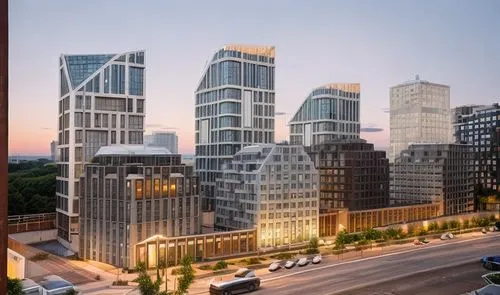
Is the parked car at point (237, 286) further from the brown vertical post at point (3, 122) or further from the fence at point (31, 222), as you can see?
the fence at point (31, 222)

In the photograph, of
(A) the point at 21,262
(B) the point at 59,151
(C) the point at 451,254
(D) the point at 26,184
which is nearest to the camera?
(A) the point at 21,262

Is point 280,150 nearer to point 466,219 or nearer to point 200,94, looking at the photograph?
point 200,94

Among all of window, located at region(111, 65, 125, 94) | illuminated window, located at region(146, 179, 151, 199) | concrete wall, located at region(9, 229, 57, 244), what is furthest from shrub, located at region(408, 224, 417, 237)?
concrete wall, located at region(9, 229, 57, 244)

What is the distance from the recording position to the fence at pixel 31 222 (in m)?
102

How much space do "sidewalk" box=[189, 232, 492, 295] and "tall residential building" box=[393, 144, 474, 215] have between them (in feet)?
80.0

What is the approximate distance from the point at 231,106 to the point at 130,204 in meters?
58.7

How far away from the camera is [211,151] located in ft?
466

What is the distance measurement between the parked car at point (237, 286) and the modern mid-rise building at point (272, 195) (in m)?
31.2

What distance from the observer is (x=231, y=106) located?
135750 millimetres

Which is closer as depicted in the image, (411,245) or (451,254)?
(451,254)

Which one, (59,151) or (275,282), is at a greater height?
(59,151)

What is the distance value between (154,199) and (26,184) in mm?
57290

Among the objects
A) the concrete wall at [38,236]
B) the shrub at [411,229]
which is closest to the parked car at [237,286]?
the concrete wall at [38,236]

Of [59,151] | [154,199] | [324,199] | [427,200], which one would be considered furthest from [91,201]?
[427,200]
